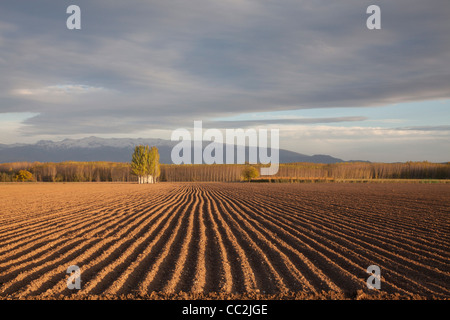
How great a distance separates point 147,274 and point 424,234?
8323mm

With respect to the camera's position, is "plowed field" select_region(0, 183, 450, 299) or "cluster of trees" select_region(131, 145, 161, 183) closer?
"plowed field" select_region(0, 183, 450, 299)

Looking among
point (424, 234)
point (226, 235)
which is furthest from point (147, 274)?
point (424, 234)

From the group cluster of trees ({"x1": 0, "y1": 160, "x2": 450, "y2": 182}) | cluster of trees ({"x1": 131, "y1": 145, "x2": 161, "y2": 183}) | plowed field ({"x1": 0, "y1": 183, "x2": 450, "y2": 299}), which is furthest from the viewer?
cluster of trees ({"x1": 0, "y1": 160, "x2": 450, "y2": 182})

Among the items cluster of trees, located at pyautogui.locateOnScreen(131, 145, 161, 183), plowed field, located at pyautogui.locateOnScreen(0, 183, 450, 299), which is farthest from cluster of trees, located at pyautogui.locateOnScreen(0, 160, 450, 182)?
plowed field, located at pyautogui.locateOnScreen(0, 183, 450, 299)

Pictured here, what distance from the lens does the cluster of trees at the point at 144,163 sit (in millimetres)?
65812

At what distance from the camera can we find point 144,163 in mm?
66250

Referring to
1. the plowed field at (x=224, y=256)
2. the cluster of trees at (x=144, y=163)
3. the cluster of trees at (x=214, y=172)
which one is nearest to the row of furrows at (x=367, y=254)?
the plowed field at (x=224, y=256)

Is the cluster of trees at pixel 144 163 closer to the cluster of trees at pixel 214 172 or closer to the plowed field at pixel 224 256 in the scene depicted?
the cluster of trees at pixel 214 172

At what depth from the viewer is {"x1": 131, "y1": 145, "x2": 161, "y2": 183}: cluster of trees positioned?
65.8m

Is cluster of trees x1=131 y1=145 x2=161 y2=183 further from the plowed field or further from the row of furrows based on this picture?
the row of furrows

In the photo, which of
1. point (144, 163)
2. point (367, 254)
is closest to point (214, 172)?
point (144, 163)

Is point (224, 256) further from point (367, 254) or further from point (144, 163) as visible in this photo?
point (144, 163)

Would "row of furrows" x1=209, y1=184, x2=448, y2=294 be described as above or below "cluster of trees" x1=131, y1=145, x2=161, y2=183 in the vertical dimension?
below

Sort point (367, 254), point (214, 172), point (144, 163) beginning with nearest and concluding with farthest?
point (367, 254) → point (144, 163) → point (214, 172)
